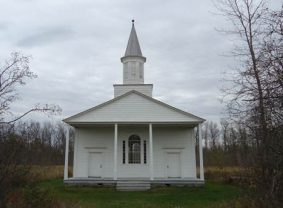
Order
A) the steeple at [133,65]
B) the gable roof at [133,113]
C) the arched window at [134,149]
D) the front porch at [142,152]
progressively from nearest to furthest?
the gable roof at [133,113], the front porch at [142,152], the arched window at [134,149], the steeple at [133,65]

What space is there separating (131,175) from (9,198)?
1732cm

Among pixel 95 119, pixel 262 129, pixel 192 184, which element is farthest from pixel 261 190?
pixel 95 119

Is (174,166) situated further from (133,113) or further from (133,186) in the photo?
(133,113)

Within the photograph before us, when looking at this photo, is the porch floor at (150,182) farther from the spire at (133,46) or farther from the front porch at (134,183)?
the spire at (133,46)

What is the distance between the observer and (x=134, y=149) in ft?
83.3

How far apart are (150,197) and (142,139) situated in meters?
8.15

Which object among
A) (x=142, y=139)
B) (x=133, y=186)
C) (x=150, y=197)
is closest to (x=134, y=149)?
(x=142, y=139)

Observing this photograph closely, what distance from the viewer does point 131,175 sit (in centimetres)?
2467

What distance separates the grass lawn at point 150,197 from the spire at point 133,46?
40.3 ft

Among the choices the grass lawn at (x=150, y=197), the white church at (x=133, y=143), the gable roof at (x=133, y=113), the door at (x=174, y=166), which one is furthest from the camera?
the door at (x=174, y=166)

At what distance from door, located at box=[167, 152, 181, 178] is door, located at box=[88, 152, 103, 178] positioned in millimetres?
4692

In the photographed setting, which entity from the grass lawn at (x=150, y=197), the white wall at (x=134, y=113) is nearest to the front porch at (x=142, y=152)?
the white wall at (x=134, y=113)

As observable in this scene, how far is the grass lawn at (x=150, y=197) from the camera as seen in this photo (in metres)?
14.8

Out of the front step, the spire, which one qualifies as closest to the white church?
the front step
